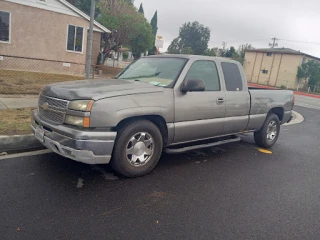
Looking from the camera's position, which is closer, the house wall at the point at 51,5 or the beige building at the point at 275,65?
the house wall at the point at 51,5

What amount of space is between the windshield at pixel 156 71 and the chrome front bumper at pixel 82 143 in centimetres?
134

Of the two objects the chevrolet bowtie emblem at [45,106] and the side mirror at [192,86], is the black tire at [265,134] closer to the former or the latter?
the side mirror at [192,86]

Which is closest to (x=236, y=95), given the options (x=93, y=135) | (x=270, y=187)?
(x=270, y=187)

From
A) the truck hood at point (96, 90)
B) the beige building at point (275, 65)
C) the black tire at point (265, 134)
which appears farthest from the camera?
Result: the beige building at point (275, 65)

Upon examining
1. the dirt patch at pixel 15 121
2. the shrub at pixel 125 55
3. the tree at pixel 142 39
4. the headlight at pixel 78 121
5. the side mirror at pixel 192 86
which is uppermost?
the tree at pixel 142 39

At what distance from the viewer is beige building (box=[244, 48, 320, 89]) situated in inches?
1774

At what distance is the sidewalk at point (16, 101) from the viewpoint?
24.6 feet

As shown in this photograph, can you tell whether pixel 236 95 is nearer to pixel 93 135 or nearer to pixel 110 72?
pixel 93 135

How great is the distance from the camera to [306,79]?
45062 millimetres

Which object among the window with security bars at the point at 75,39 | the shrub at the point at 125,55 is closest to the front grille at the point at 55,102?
the window with security bars at the point at 75,39

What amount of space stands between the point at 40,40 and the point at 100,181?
14.9 meters

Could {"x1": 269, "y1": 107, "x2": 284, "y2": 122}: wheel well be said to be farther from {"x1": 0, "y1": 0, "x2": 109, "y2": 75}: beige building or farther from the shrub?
the shrub

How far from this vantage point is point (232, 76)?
558cm

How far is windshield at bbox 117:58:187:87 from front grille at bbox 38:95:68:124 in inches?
57.9
